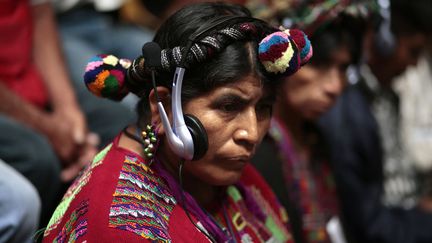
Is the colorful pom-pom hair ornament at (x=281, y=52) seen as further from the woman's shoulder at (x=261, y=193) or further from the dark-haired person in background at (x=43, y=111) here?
the dark-haired person in background at (x=43, y=111)

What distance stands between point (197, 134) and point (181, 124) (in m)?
0.04

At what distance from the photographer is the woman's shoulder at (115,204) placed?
4.66ft

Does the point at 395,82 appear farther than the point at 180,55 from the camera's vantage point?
Yes

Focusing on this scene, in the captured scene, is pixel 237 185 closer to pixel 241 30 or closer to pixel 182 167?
pixel 182 167

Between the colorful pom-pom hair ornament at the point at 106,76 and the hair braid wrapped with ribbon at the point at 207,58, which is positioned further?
the colorful pom-pom hair ornament at the point at 106,76

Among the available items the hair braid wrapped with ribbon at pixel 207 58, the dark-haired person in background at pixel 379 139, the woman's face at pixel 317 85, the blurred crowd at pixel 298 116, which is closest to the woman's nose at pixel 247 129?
the hair braid wrapped with ribbon at pixel 207 58

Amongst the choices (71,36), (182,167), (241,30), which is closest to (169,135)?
(182,167)

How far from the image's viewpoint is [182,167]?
1612 millimetres

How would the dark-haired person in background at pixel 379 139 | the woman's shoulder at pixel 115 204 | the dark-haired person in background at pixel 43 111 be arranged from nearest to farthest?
the woman's shoulder at pixel 115 204 → the dark-haired person in background at pixel 43 111 → the dark-haired person in background at pixel 379 139

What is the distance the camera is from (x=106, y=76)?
1.61m

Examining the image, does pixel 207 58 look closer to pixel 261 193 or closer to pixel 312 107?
pixel 261 193

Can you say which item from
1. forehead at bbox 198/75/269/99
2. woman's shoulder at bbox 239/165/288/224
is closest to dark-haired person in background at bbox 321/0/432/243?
woman's shoulder at bbox 239/165/288/224

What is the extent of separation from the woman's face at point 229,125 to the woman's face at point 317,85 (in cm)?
96

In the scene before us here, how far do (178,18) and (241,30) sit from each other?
154 millimetres
